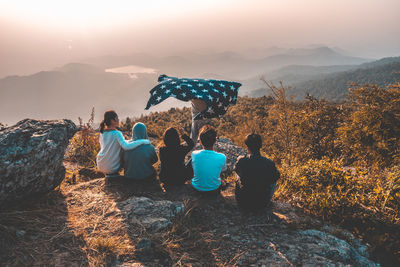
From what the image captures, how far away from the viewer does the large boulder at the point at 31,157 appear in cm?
308

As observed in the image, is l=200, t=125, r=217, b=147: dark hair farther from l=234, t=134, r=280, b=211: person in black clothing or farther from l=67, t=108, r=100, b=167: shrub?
l=67, t=108, r=100, b=167: shrub

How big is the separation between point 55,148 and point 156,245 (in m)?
2.35

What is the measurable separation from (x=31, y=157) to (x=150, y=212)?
1.94 meters

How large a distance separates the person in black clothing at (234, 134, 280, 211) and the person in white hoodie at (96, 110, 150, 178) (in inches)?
78.7

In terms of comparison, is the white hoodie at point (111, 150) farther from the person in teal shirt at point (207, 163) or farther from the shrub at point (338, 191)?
the shrub at point (338, 191)

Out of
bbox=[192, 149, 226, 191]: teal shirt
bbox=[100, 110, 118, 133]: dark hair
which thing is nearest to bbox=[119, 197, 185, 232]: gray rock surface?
bbox=[192, 149, 226, 191]: teal shirt

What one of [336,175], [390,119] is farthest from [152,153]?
[390,119]

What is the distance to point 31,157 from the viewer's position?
3324 mm

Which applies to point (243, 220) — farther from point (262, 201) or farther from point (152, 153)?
point (152, 153)

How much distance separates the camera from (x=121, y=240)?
2.87 meters

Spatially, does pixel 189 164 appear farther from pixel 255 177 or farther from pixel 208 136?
pixel 255 177

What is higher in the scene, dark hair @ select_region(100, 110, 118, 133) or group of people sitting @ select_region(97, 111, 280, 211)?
dark hair @ select_region(100, 110, 118, 133)

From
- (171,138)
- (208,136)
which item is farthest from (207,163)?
(171,138)

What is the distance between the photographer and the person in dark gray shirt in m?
4.47
